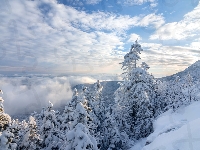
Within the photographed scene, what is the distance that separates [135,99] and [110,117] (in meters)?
4.81

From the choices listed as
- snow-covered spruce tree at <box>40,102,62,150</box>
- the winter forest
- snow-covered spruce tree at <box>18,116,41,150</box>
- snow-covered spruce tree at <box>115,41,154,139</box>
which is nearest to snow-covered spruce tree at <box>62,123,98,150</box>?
the winter forest

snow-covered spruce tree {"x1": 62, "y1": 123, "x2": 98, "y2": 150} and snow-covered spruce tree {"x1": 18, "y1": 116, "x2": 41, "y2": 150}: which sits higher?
snow-covered spruce tree {"x1": 62, "y1": 123, "x2": 98, "y2": 150}

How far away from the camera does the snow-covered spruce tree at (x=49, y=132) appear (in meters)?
26.5

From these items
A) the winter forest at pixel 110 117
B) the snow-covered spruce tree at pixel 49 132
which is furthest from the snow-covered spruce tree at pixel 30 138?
the snow-covered spruce tree at pixel 49 132

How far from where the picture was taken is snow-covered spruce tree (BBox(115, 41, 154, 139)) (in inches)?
1188

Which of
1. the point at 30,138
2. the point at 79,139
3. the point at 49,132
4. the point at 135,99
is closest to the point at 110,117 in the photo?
the point at 135,99

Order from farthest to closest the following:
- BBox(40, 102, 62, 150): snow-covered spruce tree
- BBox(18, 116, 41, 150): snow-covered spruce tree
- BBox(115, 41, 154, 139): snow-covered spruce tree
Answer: BBox(115, 41, 154, 139): snow-covered spruce tree < BBox(40, 102, 62, 150): snow-covered spruce tree < BBox(18, 116, 41, 150): snow-covered spruce tree

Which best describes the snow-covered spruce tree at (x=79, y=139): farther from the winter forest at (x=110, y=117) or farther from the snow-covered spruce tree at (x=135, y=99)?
the snow-covered spruce tree at (x=135, y=99)

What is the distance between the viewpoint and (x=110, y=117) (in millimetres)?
31297

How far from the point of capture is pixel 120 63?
33000 mm

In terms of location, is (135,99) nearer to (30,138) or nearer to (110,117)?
(110,117)

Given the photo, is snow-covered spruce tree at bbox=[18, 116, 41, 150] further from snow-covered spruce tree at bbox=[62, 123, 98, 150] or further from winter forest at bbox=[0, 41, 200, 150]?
snow-covered spruce tree at bbox=[62, 123, 98, 150]

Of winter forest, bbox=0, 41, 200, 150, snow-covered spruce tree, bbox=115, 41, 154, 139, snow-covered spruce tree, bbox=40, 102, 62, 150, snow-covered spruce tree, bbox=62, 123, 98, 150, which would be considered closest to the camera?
snow-covered spruce tree, bbox=62, 123, 98, 150

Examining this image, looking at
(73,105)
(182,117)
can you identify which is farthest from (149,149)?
(73,105)
